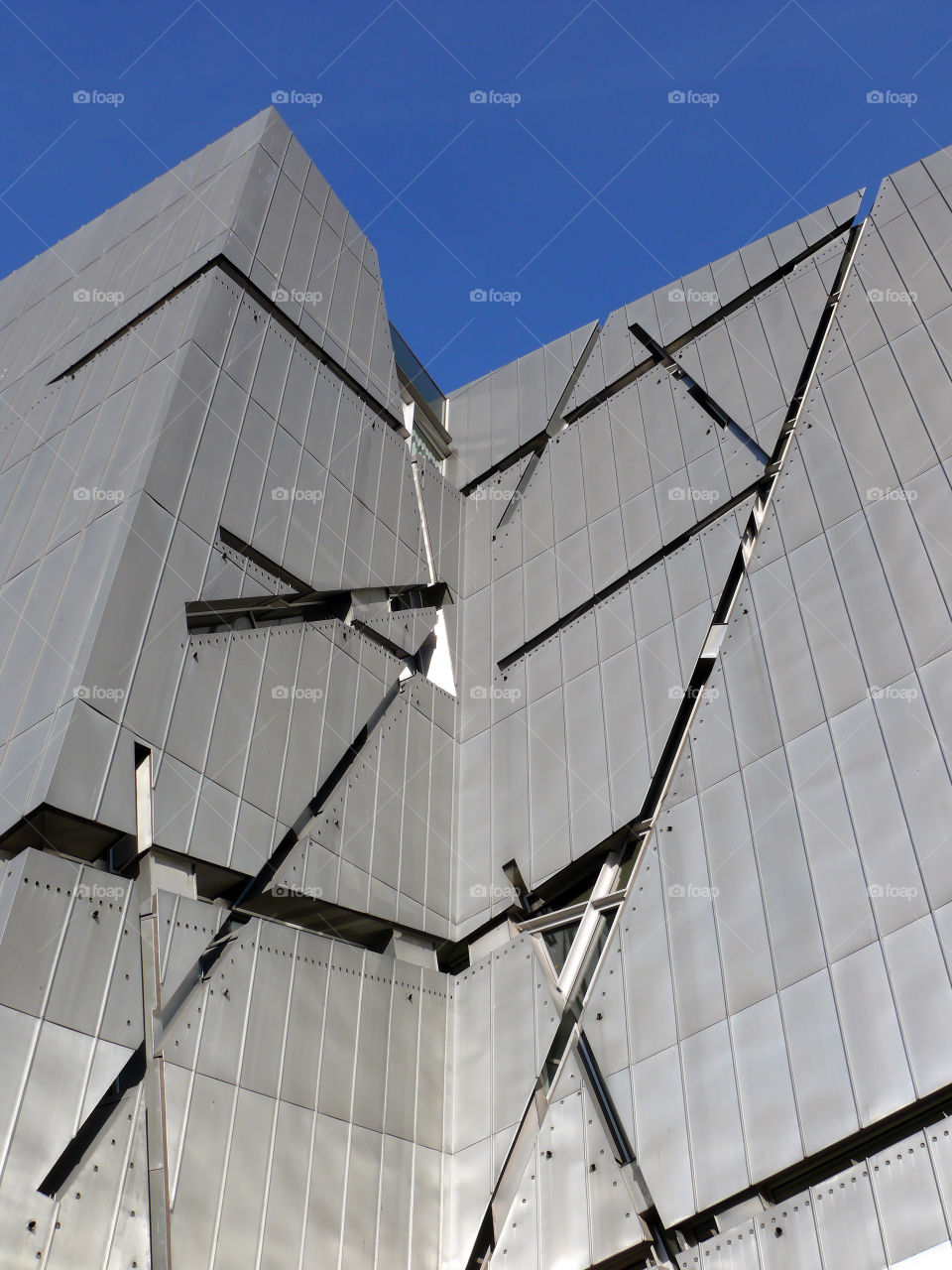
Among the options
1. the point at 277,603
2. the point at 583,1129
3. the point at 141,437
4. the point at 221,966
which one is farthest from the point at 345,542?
the point at 583,1129

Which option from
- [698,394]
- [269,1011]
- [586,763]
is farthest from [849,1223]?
[698,394]

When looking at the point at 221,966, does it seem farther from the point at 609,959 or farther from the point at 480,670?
the point at 480,670

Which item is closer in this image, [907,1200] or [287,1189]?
[907,1200]

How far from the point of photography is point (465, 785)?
448 inches

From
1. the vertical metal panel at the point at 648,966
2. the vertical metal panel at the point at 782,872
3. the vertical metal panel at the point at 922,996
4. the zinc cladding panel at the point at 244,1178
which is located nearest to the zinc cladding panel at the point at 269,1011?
the zinc cladding panel at the point at 244,1178

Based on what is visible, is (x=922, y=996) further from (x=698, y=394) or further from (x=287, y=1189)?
(x=698, y=394)

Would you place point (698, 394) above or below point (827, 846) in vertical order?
above

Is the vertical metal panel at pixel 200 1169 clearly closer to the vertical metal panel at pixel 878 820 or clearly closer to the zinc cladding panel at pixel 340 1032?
the zinc cladding panel at pixel 340 1032

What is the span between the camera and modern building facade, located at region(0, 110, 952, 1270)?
6750 millimetres

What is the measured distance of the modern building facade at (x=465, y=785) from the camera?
6750 millimetres

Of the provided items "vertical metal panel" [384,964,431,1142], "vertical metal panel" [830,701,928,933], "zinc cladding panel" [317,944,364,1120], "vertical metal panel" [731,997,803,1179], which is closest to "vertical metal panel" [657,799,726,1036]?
"vertical metal panel" [731,997,803,1179]

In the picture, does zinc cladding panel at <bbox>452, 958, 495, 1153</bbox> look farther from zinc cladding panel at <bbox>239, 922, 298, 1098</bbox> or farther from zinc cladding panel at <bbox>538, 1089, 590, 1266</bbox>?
zinc cladding panel at <bbox>239, 922, 298, 1098</bbox>

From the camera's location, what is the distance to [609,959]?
840 cm

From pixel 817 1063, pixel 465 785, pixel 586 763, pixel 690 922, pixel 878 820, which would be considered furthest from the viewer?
pixel 465 785
